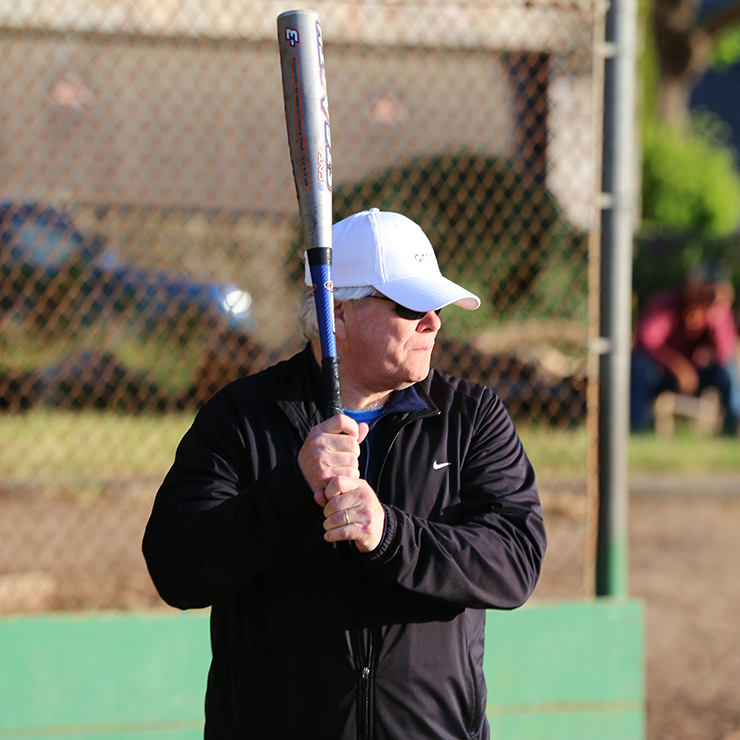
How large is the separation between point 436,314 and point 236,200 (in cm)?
499

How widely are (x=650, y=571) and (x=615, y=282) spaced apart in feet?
9.80

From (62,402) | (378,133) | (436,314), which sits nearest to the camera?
(436,314)

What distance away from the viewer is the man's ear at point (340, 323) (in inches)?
84.4

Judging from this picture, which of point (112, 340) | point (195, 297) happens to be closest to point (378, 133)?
point (195, 297)

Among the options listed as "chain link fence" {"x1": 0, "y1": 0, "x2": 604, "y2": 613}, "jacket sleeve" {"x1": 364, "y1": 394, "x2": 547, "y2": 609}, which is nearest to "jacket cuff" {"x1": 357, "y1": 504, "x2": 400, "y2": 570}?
"jacket sleeve" {"x1": 364, "y1": 394, "x2": 547, "y2": 609}

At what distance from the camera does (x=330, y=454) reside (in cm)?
177

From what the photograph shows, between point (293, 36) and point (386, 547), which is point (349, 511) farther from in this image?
point (293, 36)

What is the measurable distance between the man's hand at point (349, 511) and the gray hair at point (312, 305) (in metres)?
0.47

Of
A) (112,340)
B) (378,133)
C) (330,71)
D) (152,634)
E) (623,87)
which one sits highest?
(330,71)

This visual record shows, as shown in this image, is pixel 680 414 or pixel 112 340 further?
pixel 680 414

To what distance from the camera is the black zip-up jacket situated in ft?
6.35

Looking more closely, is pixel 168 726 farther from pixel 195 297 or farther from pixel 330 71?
pixel 330 71

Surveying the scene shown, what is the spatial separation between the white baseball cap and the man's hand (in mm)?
470

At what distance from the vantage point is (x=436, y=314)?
219cm
